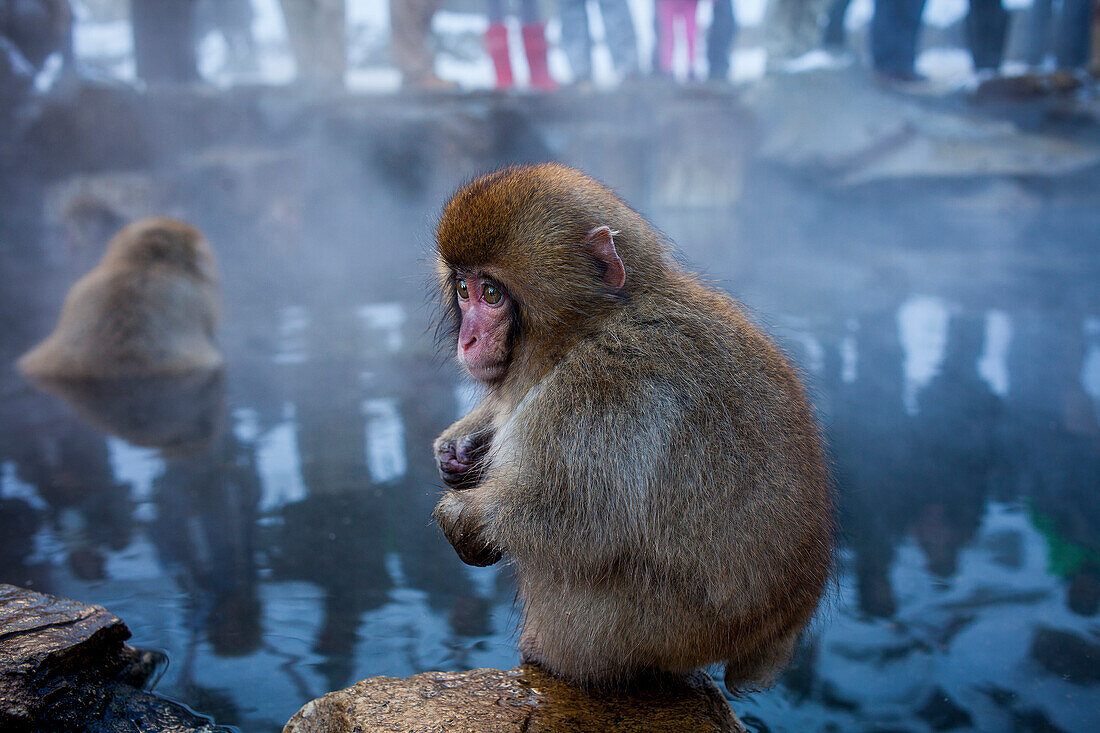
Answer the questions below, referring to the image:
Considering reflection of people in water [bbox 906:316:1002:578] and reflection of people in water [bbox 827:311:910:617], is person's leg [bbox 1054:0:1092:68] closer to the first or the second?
reflection of people in water [bbox 827:311:910:617]

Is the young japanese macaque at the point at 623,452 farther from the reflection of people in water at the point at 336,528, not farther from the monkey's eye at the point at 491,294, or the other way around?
the reflection of people in water at the point at 336,528

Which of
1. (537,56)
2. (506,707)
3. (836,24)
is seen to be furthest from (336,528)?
(836,24)

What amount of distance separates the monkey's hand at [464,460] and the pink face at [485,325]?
0.28 m

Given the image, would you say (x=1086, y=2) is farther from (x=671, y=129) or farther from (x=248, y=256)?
(x=248, y=256)

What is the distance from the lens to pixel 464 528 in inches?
66.9

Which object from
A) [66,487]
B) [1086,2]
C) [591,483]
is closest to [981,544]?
[591,483]

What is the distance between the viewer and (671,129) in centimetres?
1217

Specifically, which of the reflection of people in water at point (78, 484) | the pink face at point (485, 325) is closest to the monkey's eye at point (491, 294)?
the pink face at point (485, 325)

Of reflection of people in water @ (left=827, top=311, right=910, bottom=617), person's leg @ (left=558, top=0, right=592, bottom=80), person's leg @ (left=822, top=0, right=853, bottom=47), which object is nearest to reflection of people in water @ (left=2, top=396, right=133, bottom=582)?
reflection of people in water @ (left=827, top=311, right=910, bottom=617)

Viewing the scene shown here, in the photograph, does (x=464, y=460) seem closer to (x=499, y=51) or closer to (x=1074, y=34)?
(x=499, y=51)

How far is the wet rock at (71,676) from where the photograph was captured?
1725 millimetres

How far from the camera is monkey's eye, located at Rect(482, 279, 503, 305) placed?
5.88ft

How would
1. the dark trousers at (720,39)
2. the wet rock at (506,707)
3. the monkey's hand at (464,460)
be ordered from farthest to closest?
1. the dark trousers at (720,39)
2. the monkey's hand at (464,460)
3. the wet rock at (506,707)

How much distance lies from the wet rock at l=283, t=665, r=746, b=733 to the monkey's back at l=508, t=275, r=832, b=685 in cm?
13
